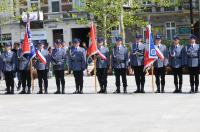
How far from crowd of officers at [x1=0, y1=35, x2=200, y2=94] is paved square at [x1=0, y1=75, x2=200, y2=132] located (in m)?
0.55

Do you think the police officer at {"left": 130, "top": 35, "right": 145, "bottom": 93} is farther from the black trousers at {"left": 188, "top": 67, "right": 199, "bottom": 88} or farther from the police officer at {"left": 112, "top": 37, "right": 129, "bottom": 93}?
the black trousers at {"left": 188, "top": 67, "right": 199, "bottom": 88}

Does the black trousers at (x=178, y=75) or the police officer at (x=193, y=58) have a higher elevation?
the police officer at (x=193, y=58)

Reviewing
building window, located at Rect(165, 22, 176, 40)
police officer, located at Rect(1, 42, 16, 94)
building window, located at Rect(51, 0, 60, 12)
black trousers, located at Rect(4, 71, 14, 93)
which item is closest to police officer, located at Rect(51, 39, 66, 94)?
police officer, located at Rect(1, 42, 16, 94)

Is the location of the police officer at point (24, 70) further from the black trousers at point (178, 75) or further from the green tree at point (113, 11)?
the green tree at point (113, 11)

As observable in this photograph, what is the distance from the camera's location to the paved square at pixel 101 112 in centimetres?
1167

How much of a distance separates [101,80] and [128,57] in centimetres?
114

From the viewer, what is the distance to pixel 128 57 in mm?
18578

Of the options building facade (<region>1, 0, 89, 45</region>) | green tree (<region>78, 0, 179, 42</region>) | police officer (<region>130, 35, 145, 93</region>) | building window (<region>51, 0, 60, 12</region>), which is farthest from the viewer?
building window (<region>51, 0, 60, 12</region>)

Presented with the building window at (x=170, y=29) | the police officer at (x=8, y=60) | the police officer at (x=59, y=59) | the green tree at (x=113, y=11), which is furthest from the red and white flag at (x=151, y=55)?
the building window at (x=170, y=29)

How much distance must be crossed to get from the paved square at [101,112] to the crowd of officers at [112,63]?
549 mm

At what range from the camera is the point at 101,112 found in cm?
1394

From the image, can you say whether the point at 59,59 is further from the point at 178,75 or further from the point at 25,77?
the point at 178,75

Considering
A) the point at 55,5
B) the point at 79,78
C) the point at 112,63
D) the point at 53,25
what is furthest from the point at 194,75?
the point at 55,5

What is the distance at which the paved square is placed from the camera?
11.7 metres
